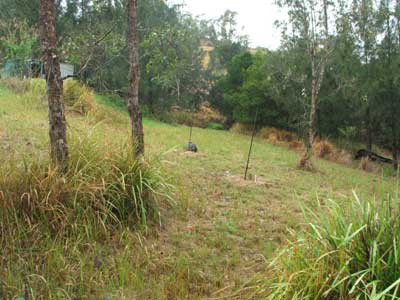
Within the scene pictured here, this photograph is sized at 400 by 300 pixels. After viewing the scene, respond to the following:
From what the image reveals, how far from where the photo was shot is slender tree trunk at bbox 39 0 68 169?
110 inches

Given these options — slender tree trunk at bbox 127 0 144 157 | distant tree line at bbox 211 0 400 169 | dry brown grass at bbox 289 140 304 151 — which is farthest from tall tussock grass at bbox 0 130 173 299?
dry brown grass at bbox 289 140 304 151

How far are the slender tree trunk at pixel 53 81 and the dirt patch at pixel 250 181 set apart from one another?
9.48ft

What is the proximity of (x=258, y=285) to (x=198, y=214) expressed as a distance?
1453 millimetres

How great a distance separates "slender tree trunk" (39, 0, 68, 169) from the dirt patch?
2.89m

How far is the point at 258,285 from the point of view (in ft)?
7.98

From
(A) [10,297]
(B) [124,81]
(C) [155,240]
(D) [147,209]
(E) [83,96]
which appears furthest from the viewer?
(B) [124,81]

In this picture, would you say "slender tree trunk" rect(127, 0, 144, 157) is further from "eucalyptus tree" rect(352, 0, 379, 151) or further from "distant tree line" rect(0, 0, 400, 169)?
"eucalyptus tree" rect(352, 0, 379, 151)

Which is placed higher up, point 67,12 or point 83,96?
point 67,12

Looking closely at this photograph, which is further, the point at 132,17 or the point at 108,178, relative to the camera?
the point at 132,17

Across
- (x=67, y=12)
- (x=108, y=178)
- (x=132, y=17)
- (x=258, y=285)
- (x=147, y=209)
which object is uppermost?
(x=67, y=12)

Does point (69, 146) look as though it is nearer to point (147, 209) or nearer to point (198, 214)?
point (147, 209)

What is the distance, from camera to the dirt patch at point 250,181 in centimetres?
547

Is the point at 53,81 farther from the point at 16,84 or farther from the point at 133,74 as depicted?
the point at 16,84

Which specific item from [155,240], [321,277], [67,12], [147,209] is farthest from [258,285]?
[67,12]
